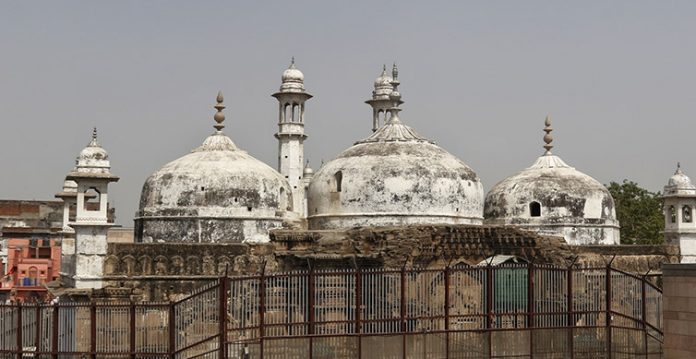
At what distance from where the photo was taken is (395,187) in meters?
25.5

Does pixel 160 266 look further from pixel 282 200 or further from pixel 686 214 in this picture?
pixel 686 214

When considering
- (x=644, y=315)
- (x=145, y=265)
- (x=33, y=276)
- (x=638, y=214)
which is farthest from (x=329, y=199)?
(x=638, y=214)

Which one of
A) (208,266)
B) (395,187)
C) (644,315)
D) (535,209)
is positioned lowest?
(644,315)

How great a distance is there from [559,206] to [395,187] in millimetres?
6700

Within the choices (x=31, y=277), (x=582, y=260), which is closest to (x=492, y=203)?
(x=582, y=260)

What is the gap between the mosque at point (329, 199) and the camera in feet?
83.8

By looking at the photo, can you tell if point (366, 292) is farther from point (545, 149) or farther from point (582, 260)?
point (545, 149)

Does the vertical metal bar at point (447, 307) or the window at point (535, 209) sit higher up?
the window at point (535, 209)

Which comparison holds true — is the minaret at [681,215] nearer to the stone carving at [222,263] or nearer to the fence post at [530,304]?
the stone carving at [222,263]

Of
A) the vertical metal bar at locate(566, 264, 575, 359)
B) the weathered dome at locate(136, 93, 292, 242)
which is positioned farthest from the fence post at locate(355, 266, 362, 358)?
the weathered dome at locate(136, 93, 292, 242)

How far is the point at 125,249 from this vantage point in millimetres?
25250

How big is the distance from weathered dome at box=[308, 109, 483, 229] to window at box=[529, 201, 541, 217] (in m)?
4.10

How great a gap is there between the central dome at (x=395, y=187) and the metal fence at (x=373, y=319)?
951cm

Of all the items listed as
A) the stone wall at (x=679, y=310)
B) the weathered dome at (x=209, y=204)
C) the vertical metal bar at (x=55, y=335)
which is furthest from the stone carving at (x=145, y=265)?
the stone wall at (x=679, y=310)
